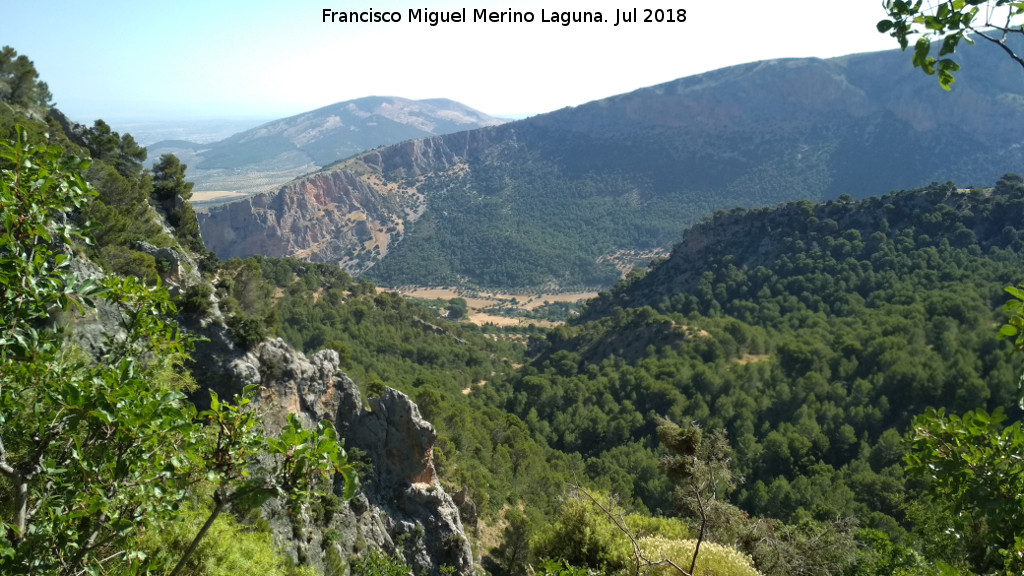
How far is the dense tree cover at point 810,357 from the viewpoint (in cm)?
2830

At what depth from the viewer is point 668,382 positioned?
40.4 metres

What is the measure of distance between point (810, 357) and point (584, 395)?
55.6ft

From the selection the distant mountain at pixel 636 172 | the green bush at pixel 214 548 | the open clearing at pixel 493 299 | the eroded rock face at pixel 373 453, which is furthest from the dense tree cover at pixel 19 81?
the distant mountain at pixel 636 172

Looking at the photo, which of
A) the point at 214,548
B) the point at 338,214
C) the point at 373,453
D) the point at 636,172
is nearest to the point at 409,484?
the point at 373,453

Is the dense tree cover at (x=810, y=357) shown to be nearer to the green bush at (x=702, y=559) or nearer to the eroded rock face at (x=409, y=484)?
the green bush at (x=702, y=559)

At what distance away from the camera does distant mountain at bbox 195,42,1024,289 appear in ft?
375

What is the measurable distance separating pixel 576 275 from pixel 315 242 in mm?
66194

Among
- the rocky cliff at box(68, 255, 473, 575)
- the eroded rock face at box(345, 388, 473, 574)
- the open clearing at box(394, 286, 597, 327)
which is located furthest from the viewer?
the open clearing at box(394, 286, 597, 327)

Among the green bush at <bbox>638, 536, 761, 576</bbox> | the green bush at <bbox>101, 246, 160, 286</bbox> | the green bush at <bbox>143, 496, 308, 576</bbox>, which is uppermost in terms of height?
the green bush at <bbox>101, 246, 160, 286</bbox>

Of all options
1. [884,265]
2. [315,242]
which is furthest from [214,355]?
[315,242]

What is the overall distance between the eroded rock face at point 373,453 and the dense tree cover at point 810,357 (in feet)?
41.9

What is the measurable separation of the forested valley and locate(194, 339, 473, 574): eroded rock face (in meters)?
0.58

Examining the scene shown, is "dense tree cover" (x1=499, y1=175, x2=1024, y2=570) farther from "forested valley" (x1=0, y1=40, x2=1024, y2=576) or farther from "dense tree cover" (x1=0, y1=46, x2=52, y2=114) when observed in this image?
"dense tree cover" (x1=0, y1=46, x2=52, y2=114)

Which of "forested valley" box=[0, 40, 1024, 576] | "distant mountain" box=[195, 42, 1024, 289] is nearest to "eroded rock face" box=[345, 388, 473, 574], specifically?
"forested valley" box=[0, 40, 1024, 576]
